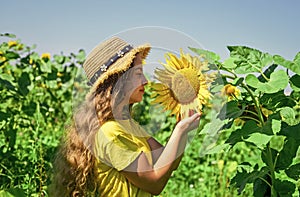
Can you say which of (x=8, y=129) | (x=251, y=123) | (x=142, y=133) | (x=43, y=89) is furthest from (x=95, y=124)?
(x=43, y=89)

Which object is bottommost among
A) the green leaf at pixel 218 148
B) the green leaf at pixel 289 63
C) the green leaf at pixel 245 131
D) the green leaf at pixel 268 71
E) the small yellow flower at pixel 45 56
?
the small yellow flower at pixel 45 56

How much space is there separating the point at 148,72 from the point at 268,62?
15.3 inches

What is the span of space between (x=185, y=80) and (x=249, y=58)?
0.21 m

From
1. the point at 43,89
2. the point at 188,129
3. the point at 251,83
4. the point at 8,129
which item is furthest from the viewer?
the point at 43,89

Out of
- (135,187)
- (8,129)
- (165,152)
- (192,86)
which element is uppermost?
(192,86)

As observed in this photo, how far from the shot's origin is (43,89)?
5082 millimetres

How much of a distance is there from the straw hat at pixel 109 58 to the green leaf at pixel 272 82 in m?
0.36

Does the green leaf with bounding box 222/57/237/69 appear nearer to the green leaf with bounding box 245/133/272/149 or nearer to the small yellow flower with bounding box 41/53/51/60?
the green leaf with bounding box 245/133/272/149

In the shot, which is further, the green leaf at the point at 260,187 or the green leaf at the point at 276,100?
the green leaf at the point at 260,187

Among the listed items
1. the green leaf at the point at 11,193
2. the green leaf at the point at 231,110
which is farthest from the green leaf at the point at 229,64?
the green leaf at the point at 11,193

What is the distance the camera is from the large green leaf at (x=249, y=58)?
201 cm

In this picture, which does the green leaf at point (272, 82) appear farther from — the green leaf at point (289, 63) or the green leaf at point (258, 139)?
the green leaf at point (258, 139)

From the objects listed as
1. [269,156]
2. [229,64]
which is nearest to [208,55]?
[229,64]

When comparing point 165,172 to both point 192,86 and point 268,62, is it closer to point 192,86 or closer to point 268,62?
point 192,86
